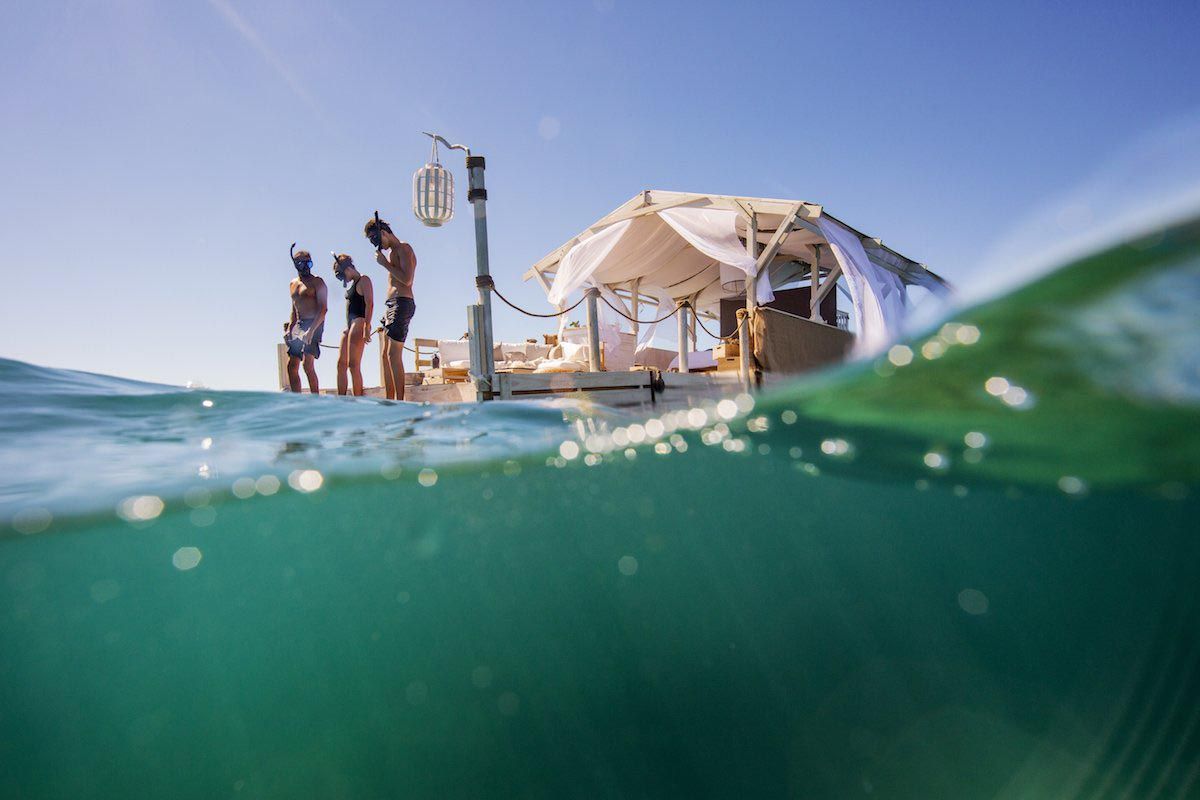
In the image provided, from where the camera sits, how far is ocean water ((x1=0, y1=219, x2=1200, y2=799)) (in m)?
2.49

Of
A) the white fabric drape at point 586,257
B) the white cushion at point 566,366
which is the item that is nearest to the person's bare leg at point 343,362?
the white cushion at point 566,366

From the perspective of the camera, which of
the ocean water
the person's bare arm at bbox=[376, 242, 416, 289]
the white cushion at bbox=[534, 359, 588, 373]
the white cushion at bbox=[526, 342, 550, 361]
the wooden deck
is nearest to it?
the ocean water

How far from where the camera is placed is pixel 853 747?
2.71 metres

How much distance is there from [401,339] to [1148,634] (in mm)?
7164

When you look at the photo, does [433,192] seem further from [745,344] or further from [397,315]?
[745,344]

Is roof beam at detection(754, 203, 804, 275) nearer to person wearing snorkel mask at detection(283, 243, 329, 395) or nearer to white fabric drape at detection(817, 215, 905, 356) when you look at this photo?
white fabric drape at detection(817, 215, 905, 356)

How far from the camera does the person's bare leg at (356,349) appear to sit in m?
7.24

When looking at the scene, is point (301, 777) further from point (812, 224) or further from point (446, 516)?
point (812, 224)

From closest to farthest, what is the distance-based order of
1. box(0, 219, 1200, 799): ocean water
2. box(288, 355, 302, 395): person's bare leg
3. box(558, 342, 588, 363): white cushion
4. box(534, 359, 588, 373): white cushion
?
box(0, 219, 1200, 799): ocean water
box(288, 355, 302, 395): person's bare leg
box(534, 359, 588, 373): white cushion
box(558, 342, 588, 363): white cushion

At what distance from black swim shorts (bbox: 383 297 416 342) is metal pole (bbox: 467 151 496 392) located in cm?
87

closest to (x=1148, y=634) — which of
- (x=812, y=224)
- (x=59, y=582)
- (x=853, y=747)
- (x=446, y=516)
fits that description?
(x=853, y=747)

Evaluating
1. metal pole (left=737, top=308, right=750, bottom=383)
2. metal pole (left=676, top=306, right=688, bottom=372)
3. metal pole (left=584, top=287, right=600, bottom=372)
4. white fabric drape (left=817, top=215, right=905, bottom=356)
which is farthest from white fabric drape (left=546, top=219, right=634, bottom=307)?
metal pole (left=737, top=308, right=750, bottom=383)

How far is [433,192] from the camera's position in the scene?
25.7 ft

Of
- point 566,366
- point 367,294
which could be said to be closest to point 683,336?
point 566,366
